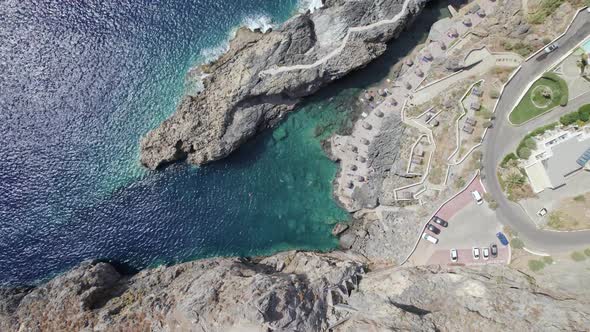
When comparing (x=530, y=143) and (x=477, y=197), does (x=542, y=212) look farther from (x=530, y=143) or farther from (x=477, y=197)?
(x=530, y=143)

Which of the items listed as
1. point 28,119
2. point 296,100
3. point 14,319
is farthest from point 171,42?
point 14,319

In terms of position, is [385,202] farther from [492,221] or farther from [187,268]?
[187,268]

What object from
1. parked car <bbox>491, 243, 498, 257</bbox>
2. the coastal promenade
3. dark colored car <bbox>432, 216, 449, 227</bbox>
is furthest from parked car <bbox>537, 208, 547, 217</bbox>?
the coastal promenade

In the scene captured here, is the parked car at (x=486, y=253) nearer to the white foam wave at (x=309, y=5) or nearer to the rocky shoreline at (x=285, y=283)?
the rocky shoreline at (x=285, y=283)

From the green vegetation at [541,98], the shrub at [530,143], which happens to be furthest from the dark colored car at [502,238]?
the green vegetation at [541,98]

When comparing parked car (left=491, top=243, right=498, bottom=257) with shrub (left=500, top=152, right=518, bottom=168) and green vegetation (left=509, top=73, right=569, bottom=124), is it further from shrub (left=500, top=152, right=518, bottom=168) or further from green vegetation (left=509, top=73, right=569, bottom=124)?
green vegetation (left=509, top=73, right=569, bottom=124)
